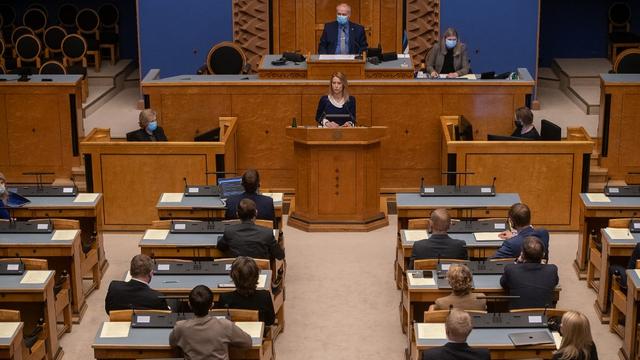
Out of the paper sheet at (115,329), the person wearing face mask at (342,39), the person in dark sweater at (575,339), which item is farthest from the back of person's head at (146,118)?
the person in dark sweater at (575,339)

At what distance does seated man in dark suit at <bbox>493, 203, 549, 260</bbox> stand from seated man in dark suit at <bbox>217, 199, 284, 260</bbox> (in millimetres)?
1861

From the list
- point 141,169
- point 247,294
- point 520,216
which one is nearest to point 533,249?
point 520,216

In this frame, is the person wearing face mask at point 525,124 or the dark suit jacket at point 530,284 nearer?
the dark suit jacket at point 530,284

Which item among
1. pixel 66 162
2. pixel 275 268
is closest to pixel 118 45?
pixel 66 162

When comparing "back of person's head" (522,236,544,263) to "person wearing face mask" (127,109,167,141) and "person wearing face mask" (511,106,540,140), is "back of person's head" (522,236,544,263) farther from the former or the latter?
"person wearing face mask" (127,109,167,141)

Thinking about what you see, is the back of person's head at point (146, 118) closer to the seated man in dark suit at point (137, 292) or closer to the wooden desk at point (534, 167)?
the wooden desk at point (534, 167)

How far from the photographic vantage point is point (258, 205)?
32.8 ft

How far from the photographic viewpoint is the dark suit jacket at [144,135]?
11969 millimetres

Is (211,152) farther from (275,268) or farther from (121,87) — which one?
(121,87)

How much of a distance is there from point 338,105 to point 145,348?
5.15 m

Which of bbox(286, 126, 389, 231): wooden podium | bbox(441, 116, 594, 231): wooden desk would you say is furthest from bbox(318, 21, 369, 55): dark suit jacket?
bbox(441, 116, 594, 231): wooden desk

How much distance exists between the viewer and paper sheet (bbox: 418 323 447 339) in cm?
745

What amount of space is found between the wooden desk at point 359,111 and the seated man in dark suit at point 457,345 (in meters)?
6.05

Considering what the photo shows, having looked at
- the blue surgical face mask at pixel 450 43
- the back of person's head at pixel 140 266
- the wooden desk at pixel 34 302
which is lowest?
the wooden desk at pixel 34 302
